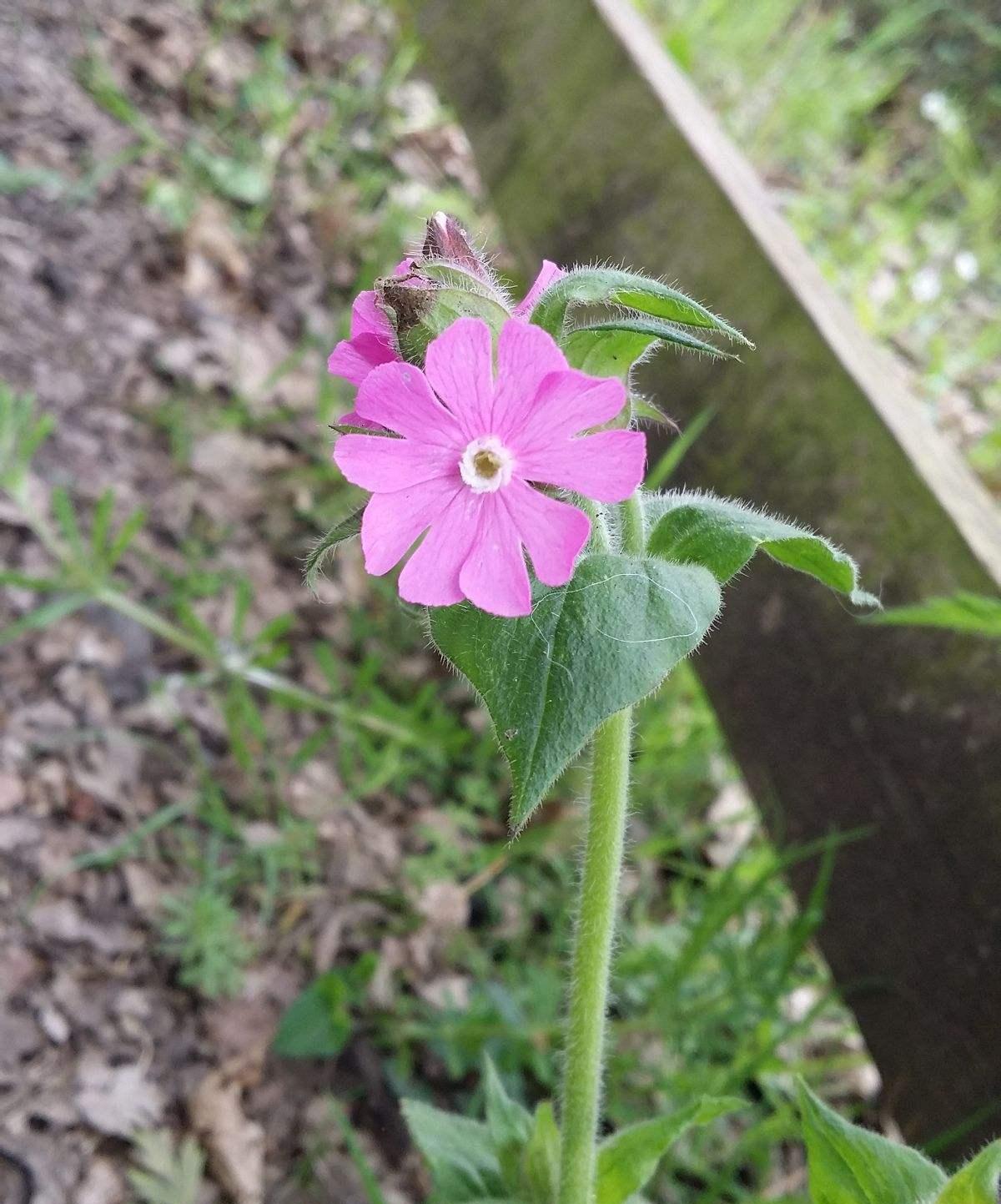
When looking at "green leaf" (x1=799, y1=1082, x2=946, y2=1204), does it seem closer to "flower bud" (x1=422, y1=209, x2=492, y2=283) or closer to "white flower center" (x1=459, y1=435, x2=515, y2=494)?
"white flower center" (x1=459, y1=435, x2=515, y2=494)

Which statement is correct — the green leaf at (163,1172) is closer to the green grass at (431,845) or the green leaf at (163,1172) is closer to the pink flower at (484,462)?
the green grass at (431,845)

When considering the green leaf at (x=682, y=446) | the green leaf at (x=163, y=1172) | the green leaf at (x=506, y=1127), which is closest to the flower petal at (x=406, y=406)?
the green leaf at (x=506, y=1127)

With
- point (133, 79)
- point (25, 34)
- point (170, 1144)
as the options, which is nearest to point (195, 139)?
point (133, 79)

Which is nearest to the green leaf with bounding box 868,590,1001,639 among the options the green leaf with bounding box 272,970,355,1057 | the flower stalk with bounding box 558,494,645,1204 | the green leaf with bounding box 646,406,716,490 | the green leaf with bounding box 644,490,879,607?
the green leaf with bounding box 644,490,879,607

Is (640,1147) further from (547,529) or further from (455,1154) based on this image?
A: (547,529)

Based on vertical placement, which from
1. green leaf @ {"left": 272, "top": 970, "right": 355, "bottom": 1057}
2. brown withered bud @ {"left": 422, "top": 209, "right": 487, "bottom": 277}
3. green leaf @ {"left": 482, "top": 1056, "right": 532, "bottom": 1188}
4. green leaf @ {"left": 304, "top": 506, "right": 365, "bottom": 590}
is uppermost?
brown withered bud @ {"left": 422, "top": 209, "right": 487, "bottom": 277}
